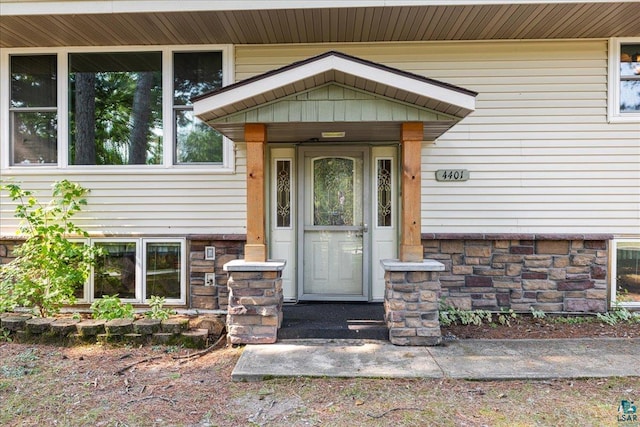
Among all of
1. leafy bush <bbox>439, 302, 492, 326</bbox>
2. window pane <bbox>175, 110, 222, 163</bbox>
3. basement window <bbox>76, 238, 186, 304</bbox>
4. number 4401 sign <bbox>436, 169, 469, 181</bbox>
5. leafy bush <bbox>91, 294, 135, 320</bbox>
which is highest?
window pane <bbox>175, 110, 222, 163</bbox>

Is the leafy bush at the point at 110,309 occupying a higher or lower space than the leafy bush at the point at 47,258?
lower

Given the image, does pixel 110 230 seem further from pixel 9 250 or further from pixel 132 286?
pixel 9 250

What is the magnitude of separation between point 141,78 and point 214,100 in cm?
196

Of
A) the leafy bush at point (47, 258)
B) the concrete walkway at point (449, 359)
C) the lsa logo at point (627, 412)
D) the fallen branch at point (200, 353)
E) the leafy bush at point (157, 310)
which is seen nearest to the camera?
the lsa logo at point (627, 412)

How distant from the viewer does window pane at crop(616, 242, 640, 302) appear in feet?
15.2

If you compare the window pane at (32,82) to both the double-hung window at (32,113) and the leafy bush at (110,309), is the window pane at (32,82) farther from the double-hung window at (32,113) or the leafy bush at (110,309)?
the leafy bush at (110,309)

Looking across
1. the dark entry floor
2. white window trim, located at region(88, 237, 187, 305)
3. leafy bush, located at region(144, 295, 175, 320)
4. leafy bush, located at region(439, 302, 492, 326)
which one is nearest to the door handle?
the dark entry floor

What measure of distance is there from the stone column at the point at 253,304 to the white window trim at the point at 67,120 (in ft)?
5.25

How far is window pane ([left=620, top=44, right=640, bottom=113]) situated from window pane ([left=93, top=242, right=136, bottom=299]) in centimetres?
648

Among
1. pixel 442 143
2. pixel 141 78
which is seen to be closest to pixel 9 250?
pixel 141 78

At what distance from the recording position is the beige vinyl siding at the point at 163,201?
4703mm

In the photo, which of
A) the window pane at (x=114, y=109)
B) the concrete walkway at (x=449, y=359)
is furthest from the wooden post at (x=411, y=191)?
the window pane at (x=114, y=109)

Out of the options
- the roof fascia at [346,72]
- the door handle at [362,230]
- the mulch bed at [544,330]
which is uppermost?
the roof fascia at [346,72]

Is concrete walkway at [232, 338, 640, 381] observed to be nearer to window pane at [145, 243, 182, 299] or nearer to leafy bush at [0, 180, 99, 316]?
window pane at [145, 243, 182, 299]
